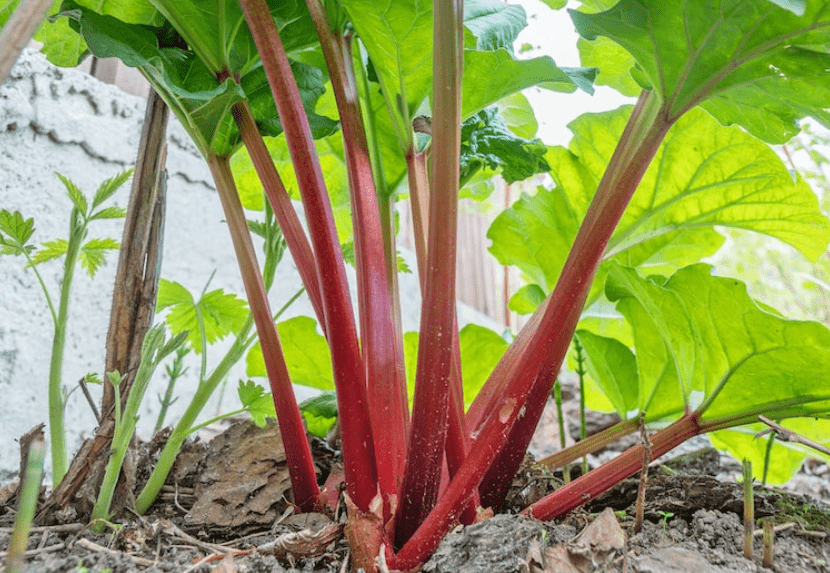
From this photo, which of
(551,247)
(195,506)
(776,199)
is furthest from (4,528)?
(776,199)

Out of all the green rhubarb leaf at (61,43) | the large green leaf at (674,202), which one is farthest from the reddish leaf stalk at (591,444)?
the green rhubarb leaf at (61,43)

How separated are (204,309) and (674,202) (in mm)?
711

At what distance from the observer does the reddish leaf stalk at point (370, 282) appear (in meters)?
0.63

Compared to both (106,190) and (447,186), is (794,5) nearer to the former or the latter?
(447,186)

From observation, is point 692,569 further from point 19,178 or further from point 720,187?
point 19,178

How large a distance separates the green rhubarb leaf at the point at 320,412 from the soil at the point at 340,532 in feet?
0.20

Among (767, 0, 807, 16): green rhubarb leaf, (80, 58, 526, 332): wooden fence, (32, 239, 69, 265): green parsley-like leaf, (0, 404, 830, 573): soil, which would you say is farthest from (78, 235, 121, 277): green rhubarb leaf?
(80, 58, 526, 332): wooden fence

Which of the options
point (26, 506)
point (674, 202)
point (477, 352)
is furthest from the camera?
point (477, 352)

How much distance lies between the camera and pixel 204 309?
836 millimetres

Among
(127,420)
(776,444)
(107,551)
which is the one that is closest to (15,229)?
(127,420)

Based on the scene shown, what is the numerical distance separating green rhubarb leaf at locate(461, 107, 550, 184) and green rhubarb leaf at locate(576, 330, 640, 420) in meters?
0.28

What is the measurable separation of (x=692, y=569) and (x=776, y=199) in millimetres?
582

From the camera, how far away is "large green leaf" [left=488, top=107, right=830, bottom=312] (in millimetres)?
867

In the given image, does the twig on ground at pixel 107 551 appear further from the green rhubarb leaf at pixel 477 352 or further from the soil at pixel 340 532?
the green rhubarb leaf at pixel 477 352
